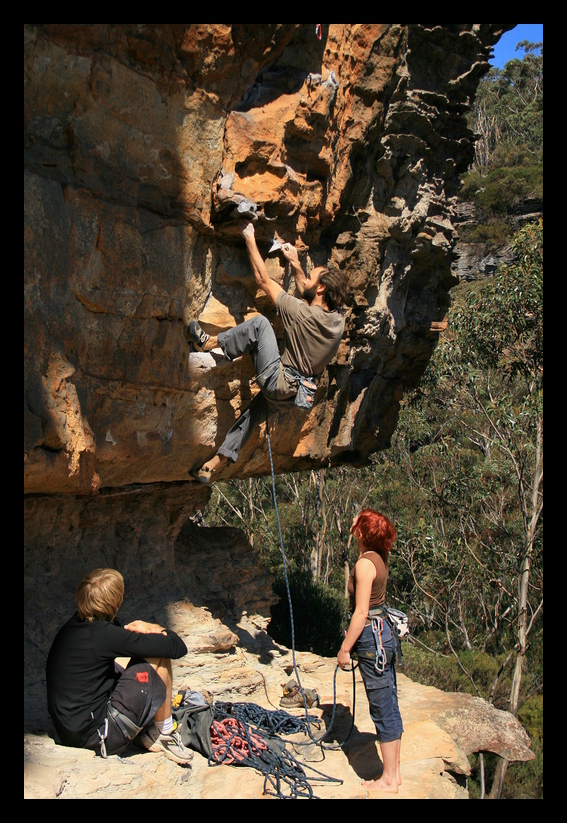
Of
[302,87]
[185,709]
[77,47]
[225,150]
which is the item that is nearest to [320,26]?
[302,87]

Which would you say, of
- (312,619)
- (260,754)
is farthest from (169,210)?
(312,619)

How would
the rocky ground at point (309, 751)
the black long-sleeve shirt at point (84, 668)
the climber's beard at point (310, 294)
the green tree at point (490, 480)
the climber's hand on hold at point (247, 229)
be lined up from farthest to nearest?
1. the green tree at point (490, 480)
2. the climber's beard at point (310, 294)
3. the climber's hand on hold at point (247, 229)
4. the black long-sleeve shirt at point (84, 668)
5. the rocky ground at point (309, 751)

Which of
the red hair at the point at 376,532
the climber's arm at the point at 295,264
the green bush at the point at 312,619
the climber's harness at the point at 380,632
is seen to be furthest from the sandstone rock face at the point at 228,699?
the green bush at the point at 312,619

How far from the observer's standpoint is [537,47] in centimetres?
4762

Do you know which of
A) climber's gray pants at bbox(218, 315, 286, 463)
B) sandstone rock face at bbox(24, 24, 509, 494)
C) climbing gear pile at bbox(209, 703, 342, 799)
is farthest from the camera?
climber's gray pants at bbox(218, 315, 286, 463)

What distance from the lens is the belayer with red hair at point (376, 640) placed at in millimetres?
4051

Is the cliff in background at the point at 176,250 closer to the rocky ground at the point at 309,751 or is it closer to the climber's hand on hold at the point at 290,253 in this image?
the climber's hand on hold at the point at 290,253

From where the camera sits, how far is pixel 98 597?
3725mm

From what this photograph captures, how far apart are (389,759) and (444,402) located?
13358 millimetres

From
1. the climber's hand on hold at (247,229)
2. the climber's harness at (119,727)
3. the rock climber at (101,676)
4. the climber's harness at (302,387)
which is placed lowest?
the climber's harness at (119,727)

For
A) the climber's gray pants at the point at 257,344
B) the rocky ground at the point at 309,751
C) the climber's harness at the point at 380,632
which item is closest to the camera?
the rocky ground at the point at 309,751

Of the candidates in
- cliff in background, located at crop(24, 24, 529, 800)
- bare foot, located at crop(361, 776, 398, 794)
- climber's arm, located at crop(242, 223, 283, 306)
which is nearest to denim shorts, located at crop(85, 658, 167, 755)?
cliff in background, located at crop(24, 24, 529, 800)

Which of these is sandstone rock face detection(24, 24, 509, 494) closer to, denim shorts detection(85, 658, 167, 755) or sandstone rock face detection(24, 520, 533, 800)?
sandstone rock face detection(24, 520, 533, 800)

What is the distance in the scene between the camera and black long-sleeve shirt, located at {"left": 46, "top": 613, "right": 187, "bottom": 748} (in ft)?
12.1
